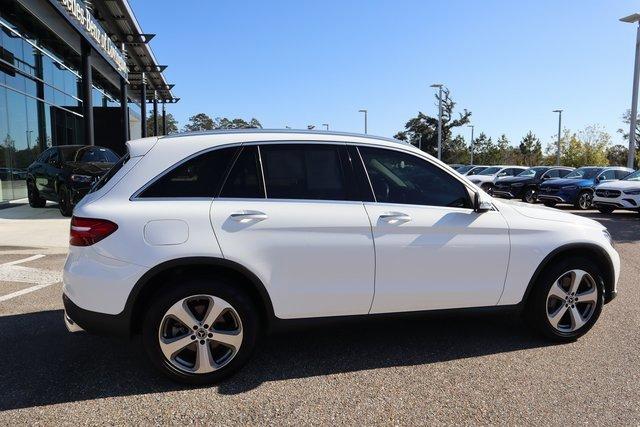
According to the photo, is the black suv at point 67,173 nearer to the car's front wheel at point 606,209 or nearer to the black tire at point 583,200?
the car's front wheel at point 606,209

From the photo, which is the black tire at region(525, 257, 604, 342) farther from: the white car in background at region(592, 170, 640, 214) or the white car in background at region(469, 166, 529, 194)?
the white car in background at region(469, 166, 529, 194)

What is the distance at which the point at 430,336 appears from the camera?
4.43m

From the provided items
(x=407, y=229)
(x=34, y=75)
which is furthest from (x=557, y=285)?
(x=34, y=75)

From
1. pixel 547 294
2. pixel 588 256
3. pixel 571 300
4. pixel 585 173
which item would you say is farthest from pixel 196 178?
pixel 585 173

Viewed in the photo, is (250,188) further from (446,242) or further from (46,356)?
(46,356)

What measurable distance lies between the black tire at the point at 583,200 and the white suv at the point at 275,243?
1450 cm

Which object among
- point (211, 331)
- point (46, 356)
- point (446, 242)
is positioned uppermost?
point (446, 242)

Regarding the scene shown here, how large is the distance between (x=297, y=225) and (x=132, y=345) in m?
1.85

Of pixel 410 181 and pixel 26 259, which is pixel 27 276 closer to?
pixel 26 259

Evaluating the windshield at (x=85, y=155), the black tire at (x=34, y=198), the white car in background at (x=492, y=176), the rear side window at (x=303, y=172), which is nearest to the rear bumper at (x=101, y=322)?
the rear side window at (x=303, y=172)

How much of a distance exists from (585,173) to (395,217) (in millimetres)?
17002

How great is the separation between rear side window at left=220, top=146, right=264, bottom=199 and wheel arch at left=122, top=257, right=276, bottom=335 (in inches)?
19.4

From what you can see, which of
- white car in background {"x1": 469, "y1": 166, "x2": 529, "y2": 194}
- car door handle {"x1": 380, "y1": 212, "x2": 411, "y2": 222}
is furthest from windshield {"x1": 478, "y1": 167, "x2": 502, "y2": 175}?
car door handle {"x1": 380, "y1": 212, "x2": 411, "y2": 222}

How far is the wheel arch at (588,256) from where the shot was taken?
13.3ft
